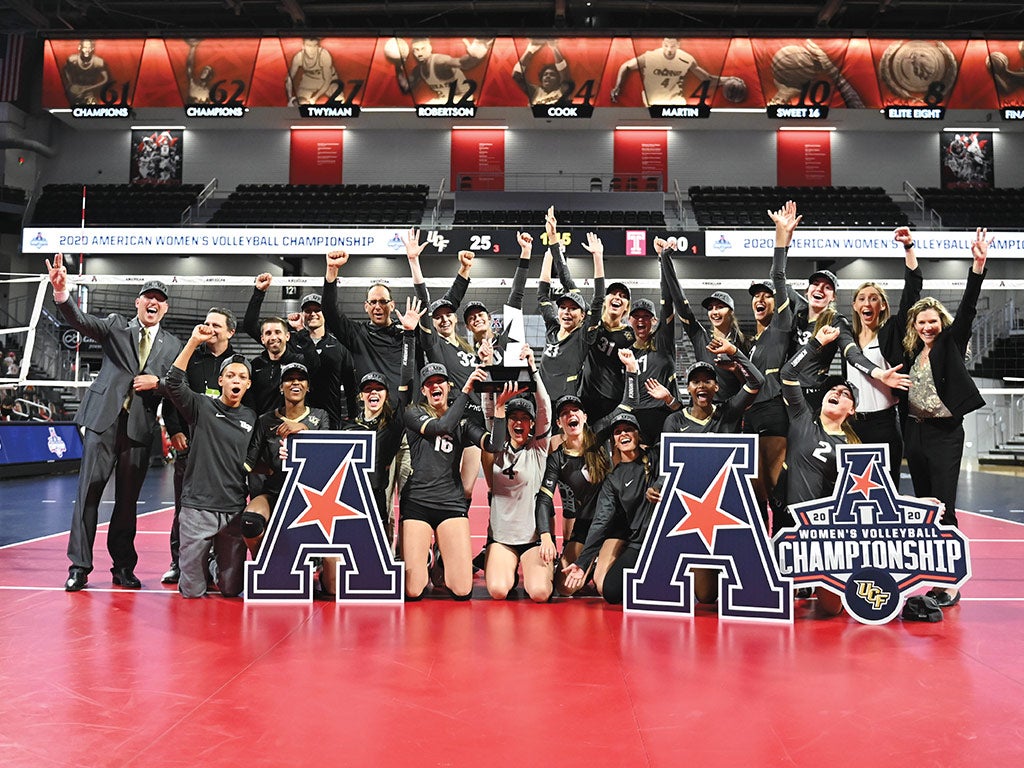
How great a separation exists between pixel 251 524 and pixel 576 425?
213 centimetres

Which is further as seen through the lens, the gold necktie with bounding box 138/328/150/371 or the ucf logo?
the gold necktie with bounding box 138/328/150/371

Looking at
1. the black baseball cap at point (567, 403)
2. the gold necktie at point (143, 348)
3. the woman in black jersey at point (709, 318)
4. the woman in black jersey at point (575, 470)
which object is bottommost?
the woman in black jersey at point (575, 470)

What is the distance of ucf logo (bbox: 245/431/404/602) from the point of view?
15.8 ft

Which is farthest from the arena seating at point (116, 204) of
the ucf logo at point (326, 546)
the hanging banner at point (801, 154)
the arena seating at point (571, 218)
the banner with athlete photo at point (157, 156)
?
the ucf logo at point (326, 546)

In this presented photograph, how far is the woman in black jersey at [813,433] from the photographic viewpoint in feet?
15.9

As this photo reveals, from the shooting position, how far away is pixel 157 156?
24.9m

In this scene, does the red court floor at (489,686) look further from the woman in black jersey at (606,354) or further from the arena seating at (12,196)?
the arena seating at (12,196)

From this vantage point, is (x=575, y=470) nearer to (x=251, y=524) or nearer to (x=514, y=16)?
(x=251, y=524)

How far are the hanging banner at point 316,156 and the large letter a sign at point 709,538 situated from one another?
2192cm

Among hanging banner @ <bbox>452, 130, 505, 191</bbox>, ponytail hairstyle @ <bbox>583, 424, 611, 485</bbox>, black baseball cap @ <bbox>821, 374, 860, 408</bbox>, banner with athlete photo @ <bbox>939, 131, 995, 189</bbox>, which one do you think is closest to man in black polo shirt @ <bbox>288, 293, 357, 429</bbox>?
ponytail hairstyle @ <bbox>583, 424, 611, 485</bbox>

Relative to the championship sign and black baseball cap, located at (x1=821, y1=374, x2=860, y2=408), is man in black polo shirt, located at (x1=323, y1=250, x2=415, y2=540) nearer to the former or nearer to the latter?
the championship sign

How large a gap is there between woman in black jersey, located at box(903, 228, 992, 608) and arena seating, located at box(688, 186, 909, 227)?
50.9 feet

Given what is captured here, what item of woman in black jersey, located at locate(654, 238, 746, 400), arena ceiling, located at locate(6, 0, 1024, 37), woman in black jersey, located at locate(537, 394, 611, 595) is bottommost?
woman in black jersey, located at locate(537, 394, 611, 595)

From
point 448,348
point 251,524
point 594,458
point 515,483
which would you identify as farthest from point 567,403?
point 251,524
